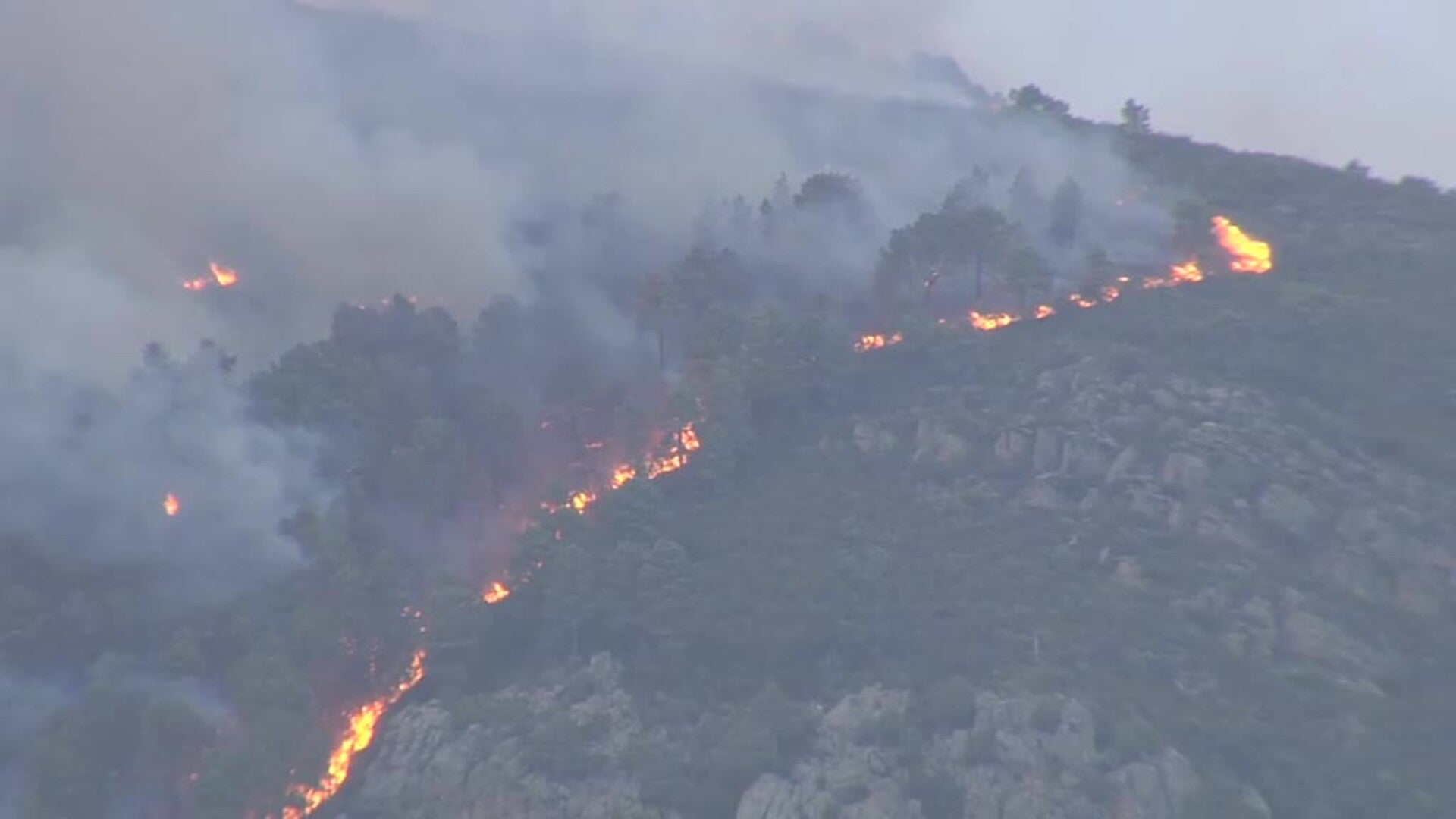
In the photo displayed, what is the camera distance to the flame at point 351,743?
10625 cm

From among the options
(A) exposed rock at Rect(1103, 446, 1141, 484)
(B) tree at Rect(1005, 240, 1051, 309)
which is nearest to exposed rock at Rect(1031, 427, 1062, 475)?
(A) exposed rock at Rect(1103, 446, 1141, 484)

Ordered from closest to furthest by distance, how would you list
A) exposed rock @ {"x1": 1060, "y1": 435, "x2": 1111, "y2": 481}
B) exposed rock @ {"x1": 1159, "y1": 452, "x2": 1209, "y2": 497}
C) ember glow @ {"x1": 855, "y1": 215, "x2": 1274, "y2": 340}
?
exposed rock @ {"x1": 1159, "y1": 452, "x2": 1209, "y2": 497}
exposed rock @ {"x1": 1060, "y1": 435, "x2": 1111, "y2": 481}
ember glow @ {"x1": 855, "y1": 215, "x2": 1274, "y2": 340}

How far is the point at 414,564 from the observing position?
126000 mm

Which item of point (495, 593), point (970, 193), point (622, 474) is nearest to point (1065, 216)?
point (970, 193)

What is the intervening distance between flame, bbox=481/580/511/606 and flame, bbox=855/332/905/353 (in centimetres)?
3666

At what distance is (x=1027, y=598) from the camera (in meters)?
118

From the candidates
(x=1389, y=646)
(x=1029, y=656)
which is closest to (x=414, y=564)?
(x=1029, y=656)

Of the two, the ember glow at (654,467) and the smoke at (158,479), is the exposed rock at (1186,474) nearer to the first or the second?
the ember glow at (654,467)

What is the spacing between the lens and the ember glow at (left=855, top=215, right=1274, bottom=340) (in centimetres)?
15038

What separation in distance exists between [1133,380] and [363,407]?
5432 cm

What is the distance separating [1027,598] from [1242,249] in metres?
56.1

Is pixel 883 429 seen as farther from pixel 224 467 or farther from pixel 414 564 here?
pixel 224 467

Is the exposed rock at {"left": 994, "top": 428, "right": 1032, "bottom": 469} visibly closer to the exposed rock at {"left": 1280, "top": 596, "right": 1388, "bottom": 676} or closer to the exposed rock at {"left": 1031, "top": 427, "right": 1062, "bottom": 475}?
the exposed rock at {"left": 1031, "top": 427, "right": 1062, "bottom": 475}

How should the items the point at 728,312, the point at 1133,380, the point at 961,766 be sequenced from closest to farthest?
the point at 961,766
the point at 1133,380
the point at 728,312
